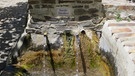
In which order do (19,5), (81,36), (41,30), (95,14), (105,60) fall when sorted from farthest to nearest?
(19,5)
(95,14)
(41,30)
(81,36)
(105,60)

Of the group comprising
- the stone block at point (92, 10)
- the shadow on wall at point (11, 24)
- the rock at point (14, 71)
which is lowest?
the shadow on wall at point (11, 24)

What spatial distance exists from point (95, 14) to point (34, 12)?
95 centimetres

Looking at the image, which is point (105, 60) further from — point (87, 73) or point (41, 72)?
point (41, 72)

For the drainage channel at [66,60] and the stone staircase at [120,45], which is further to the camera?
the drainage channel at [66,60]

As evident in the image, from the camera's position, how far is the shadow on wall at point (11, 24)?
765 cm

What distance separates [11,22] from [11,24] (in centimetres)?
25

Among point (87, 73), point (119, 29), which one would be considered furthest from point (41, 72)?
point (119, 29)

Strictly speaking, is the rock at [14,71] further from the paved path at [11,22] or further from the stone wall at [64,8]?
the paved path at [11,22]

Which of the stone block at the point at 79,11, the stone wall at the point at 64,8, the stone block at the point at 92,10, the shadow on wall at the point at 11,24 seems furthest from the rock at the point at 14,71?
the shadow on wall at the point at 11,24

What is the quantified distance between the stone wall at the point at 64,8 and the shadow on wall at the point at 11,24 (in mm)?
2513

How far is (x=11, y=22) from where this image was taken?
969cm

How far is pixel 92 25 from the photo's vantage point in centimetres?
413

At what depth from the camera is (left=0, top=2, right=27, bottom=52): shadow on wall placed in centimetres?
765

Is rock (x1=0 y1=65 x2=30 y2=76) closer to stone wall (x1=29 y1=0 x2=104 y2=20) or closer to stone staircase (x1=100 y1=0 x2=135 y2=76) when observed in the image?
stone staircase (x1=100 y1=0 x2=135 y2=76)
